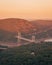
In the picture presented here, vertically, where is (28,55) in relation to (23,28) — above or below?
below

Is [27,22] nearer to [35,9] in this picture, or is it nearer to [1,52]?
[35,9]

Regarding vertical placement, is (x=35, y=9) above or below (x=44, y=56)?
above

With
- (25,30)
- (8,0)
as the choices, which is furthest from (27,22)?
(8,0)

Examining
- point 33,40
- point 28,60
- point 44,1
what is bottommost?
point 28,60

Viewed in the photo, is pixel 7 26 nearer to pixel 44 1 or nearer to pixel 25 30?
pixel 25 30

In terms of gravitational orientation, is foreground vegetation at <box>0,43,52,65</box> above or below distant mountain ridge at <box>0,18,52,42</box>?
below

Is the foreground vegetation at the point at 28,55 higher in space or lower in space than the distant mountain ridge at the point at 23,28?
lower
